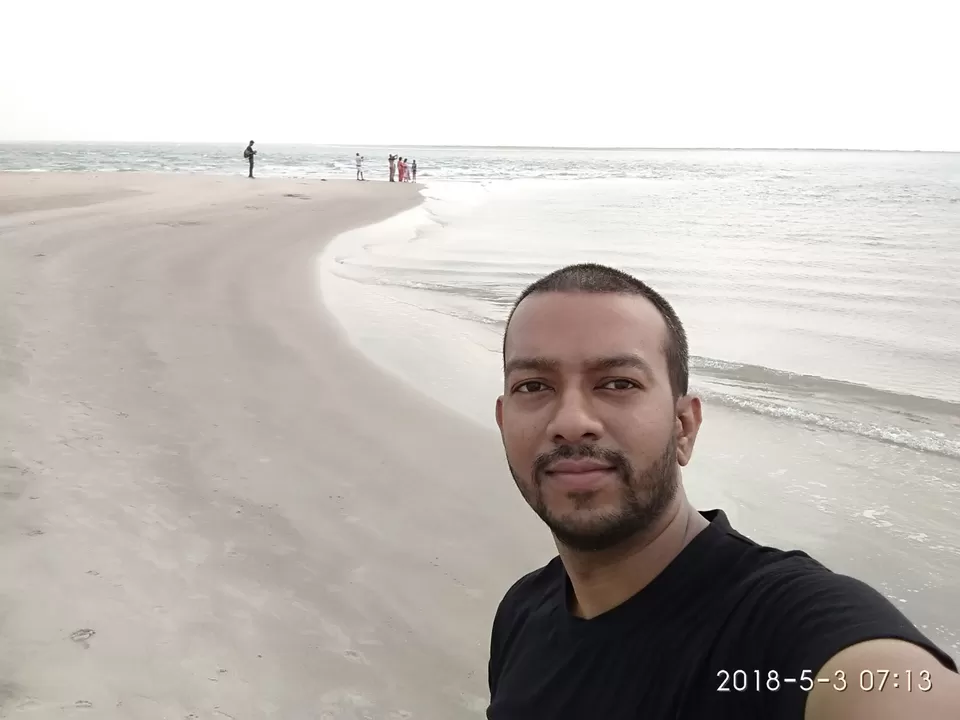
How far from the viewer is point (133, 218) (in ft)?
54.0

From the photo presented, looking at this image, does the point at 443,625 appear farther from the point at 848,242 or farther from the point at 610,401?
the point at 848,242

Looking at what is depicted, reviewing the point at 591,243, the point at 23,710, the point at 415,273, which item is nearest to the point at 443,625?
the point at 23,710

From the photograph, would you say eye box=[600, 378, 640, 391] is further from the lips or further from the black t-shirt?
the black t-shirt

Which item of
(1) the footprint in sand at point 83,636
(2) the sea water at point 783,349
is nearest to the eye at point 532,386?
(1) the footprint in sand at point 83,636

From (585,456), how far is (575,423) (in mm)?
72

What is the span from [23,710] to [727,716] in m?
2.28

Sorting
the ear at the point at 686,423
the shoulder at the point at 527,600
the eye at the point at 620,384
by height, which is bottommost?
the shoulder at the point at 527,600

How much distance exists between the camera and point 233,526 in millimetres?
3613

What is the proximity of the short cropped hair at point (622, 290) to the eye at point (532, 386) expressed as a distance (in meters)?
0.16

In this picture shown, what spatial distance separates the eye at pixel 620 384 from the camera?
5.12 ft

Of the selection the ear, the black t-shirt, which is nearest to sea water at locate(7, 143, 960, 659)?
the ear

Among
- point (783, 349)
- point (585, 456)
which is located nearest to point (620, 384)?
point (585, 456)

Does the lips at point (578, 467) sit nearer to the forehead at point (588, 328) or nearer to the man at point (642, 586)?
the man at point (642, 586)

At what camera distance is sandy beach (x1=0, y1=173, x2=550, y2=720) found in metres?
2.60
